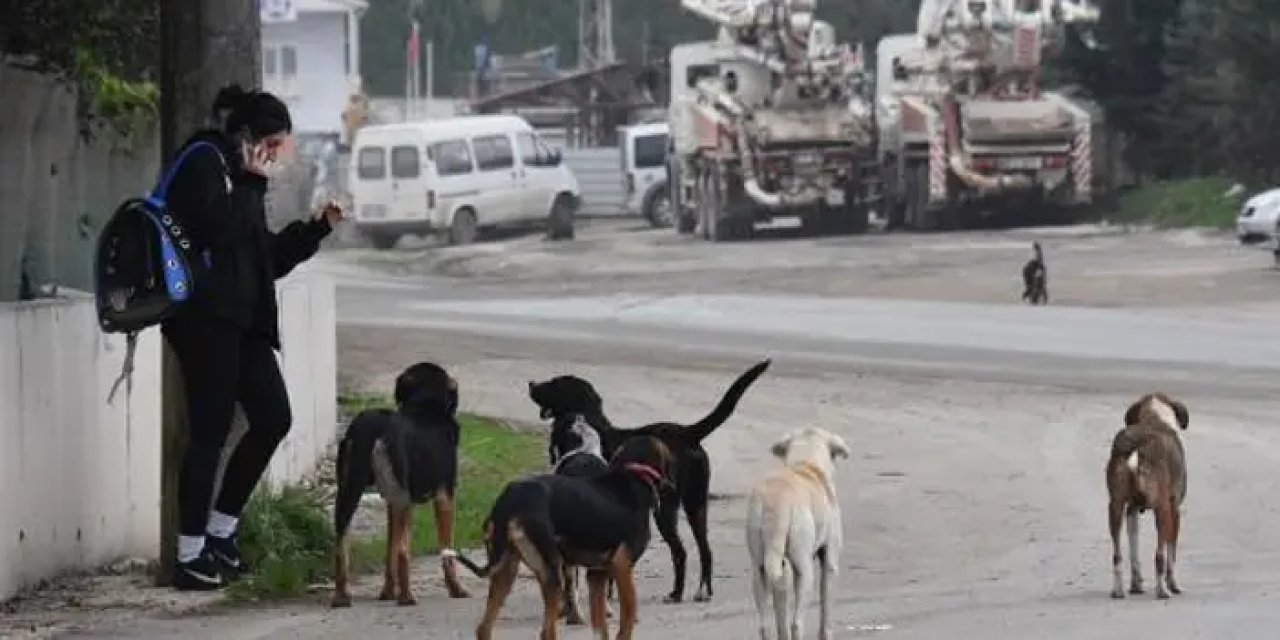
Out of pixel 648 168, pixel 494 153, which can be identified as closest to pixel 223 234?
pixel 494 153

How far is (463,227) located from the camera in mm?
52094

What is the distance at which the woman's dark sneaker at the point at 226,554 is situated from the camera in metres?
11.5

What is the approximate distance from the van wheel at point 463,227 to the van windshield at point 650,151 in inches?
263

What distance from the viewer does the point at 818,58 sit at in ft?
156

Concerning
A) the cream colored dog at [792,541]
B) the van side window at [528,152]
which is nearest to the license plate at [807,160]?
the van side window at [528,152]

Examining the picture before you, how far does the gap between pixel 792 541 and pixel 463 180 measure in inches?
1681

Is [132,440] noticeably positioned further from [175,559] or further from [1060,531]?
[1060,531]

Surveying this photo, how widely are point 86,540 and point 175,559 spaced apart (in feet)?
2.44

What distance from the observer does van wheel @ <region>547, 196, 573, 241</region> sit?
52.3m

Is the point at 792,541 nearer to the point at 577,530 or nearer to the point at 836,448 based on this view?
the point at 577,530

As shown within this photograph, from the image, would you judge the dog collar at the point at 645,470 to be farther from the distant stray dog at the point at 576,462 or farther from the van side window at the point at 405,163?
the van side window at the point at 405,163

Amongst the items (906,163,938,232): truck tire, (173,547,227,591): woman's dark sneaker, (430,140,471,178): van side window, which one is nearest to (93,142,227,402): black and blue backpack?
(173,547,227,591): woman's dark sneaker

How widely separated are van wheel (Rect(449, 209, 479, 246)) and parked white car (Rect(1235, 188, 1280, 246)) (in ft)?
55.8

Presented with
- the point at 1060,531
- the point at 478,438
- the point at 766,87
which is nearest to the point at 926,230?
the point at 766,87
